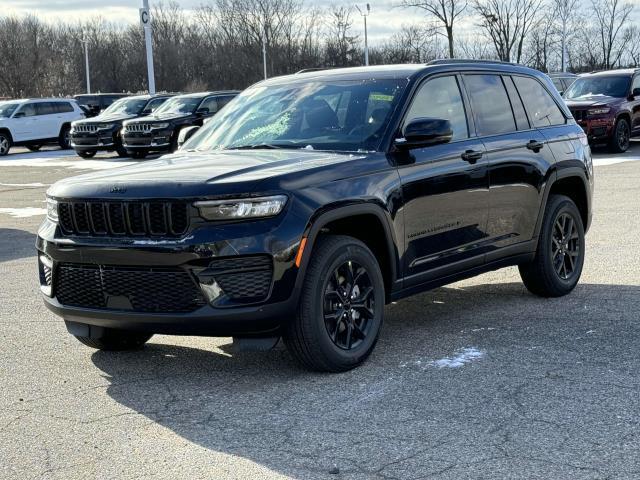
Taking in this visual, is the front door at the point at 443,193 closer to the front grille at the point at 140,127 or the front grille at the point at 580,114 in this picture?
the front grille at the point at 580,114

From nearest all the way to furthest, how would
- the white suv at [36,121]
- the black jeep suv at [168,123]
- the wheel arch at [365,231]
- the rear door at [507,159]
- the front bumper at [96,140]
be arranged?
the wheel arch at [365,231]
the rear door at [507,159]
the black jeep suv at [168,123]
the front bumper at [96,140]
the white suv at [36,121]

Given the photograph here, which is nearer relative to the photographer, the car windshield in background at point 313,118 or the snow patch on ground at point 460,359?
the snow patch on ground at point 460,359

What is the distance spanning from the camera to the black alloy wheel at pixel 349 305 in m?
5.45

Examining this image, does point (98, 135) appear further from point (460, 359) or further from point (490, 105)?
point (460, 359)

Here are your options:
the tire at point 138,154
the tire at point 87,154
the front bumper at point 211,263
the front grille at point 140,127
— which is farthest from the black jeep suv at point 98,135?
the front bumper at point 211,263

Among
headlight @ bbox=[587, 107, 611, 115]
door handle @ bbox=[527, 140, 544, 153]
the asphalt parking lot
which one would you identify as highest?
door handle @ bbox=[527, 140, 544, 153]

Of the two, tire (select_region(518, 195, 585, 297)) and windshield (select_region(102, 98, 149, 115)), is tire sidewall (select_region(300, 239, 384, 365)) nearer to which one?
tire (select_region(518, 195, 585, 297))

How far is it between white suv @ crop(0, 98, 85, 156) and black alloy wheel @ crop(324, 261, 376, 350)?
27970mm

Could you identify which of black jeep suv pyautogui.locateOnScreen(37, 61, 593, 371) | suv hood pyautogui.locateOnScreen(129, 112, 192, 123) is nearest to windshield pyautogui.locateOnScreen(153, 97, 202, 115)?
suv hood pyautogui.locateOnScreen(129, 112, 192, 123)

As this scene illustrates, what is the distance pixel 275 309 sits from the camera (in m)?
5.08

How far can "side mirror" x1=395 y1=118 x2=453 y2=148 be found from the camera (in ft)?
19.1

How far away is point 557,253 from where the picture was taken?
7.60 m

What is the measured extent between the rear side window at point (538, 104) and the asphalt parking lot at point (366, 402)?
1380 millimetres

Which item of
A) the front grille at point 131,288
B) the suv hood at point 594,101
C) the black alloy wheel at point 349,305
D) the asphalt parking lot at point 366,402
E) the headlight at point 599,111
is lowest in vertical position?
the asphalt parking lot at point 366,402
